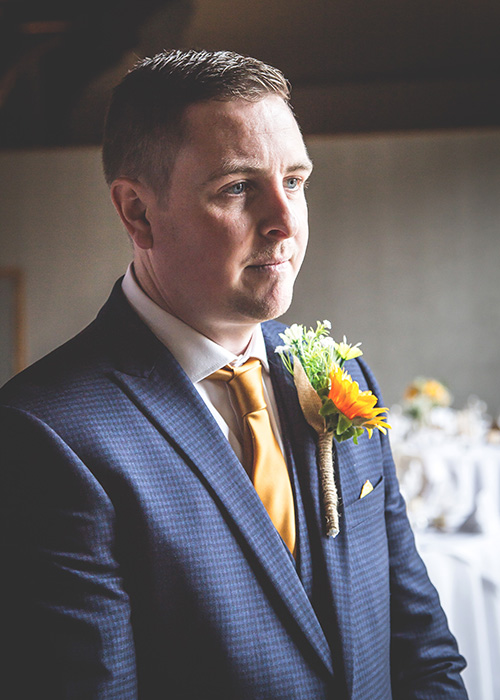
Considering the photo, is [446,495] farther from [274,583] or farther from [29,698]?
[29,698]

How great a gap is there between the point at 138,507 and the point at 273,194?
524 millimetres

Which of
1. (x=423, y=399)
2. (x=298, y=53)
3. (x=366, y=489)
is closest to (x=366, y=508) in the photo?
(x=366, y=489)

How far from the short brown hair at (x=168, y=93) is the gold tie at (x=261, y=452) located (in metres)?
0.36

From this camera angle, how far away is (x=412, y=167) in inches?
310

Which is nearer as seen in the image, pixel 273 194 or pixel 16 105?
pixel 273 194

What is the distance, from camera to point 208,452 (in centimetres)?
110

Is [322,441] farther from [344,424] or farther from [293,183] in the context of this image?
[293,183]

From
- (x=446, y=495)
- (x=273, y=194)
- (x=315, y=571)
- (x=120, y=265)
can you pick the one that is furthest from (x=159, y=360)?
(x=120, y=265)

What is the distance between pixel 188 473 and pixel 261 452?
15 cm

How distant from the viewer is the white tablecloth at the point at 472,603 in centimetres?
228

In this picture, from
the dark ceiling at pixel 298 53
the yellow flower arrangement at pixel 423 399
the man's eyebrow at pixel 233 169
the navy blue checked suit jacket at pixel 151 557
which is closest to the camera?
the navy blue checked suit jacket at pixel 151 557

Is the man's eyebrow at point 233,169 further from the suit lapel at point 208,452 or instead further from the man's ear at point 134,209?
the suit lapel at point 208,452

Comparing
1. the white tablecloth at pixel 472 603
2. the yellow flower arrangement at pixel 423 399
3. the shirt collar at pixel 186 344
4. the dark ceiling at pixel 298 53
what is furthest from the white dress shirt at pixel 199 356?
the yellow flower arrangement at pixel 423 399

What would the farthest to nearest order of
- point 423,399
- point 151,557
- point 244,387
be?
point 423,399 < point 244,387 < point 151,557
